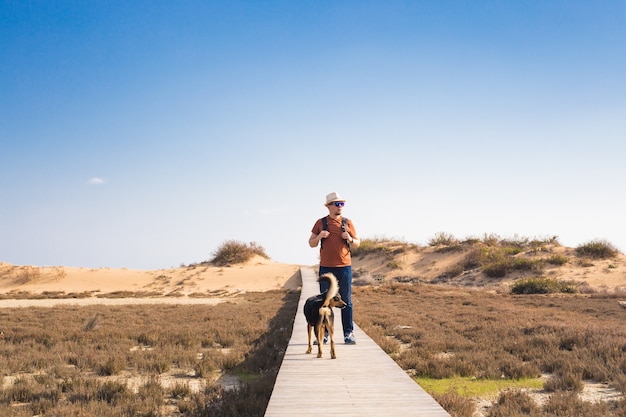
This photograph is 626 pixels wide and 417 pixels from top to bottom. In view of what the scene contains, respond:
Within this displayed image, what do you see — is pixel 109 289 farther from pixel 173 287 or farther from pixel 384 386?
pixel 384 386

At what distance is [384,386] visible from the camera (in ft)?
20.0

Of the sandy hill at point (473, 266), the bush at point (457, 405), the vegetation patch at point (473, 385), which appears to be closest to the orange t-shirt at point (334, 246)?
the vegetation patch at point (473, 385)

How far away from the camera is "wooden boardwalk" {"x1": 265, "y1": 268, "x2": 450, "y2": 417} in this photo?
5.12 metres

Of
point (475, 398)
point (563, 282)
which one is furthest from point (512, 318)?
point (563, 282)

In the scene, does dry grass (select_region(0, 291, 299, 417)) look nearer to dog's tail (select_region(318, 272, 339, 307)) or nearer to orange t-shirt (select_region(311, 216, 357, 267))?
dog's tail (select_region(318, 272, 339, 307))

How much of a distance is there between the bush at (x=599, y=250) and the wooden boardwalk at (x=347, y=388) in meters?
26.1

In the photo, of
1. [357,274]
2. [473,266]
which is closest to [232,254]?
[357,274]

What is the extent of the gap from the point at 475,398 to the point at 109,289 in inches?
1206

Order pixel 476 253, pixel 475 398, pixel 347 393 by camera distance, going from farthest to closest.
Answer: pixel 476 253, pixel 475 398, pixel 347 393

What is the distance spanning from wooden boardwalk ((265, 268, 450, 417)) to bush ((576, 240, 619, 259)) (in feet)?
85.6

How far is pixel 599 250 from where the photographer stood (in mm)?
28656

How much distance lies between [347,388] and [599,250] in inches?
1130

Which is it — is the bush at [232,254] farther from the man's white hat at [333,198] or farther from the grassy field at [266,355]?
the man's white hat at [333,198]

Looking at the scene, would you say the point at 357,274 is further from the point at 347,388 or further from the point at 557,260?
the point at 347,388
